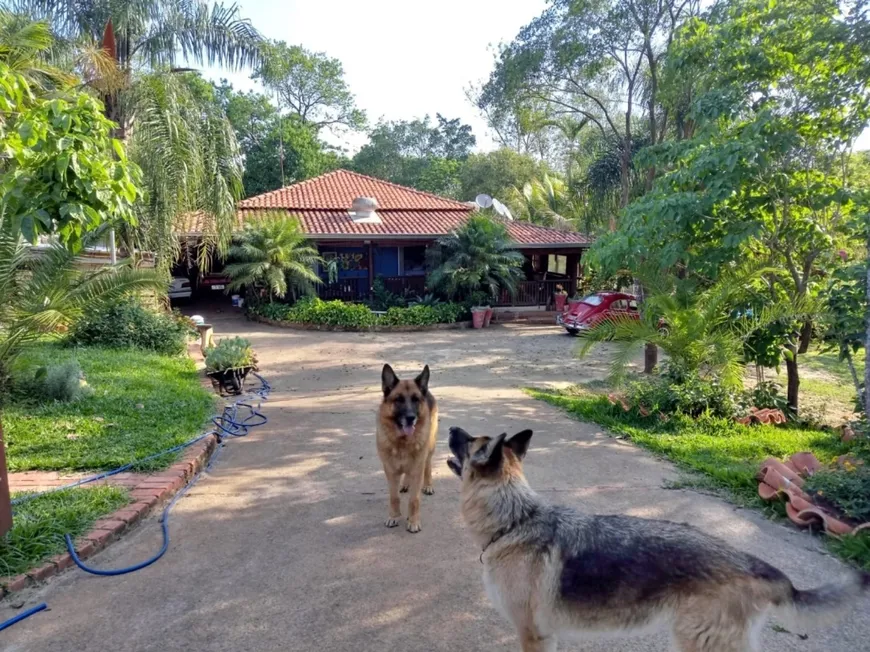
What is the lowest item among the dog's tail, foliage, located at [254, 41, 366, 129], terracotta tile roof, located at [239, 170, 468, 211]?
the dog's tail

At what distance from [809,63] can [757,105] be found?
83cm

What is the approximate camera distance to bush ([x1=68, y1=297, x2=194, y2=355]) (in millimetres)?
11562

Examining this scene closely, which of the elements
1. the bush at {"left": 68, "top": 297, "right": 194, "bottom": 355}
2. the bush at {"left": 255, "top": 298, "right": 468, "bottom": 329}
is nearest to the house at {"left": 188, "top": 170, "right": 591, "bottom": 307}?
the bush at {"left": 255, "top": 298, "right": 468, "bottom": 329}

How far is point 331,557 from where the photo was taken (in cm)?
404

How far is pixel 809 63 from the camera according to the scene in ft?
27.0

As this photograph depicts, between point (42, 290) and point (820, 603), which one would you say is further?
point (42, 290)

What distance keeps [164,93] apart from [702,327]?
11.1 metres

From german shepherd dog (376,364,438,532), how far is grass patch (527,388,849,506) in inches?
116

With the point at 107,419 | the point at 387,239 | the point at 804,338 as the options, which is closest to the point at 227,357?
the point at 107,419

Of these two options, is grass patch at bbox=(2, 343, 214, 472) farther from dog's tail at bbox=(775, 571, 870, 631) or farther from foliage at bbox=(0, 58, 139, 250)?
dog's tail at bbox=(775, 571, 870, 631)

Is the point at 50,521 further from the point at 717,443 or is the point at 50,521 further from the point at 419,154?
the point at 419,154

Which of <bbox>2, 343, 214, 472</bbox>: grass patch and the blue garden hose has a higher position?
<bbox>2, 343, 214, 472</bbox>: grass patch

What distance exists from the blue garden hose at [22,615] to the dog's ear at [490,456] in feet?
8.84

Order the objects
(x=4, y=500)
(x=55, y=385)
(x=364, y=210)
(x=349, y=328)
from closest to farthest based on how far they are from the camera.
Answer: (x=4, y=500)
(x=55, y=385)
(x=349, y=328)
(x=364, y=210)
